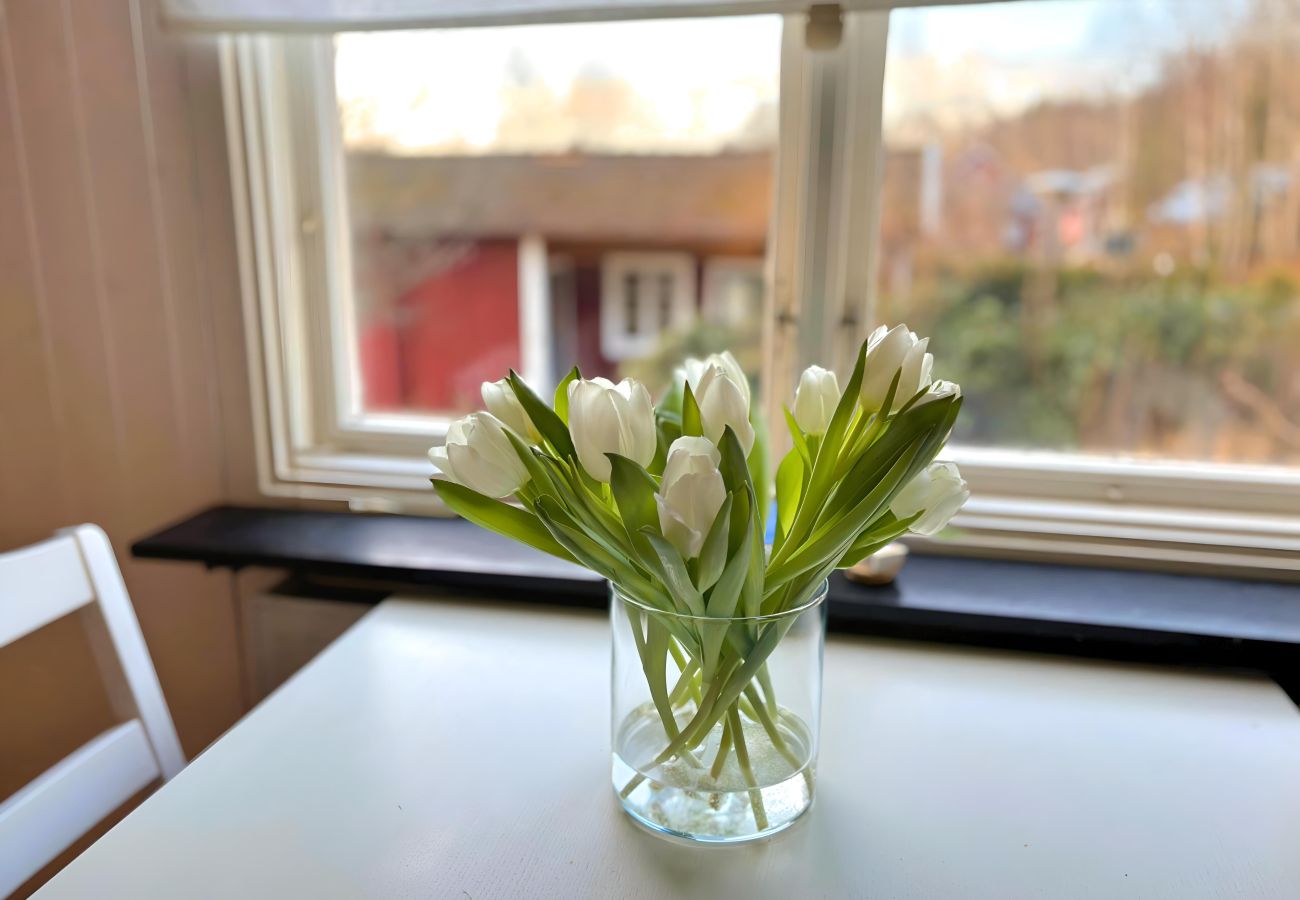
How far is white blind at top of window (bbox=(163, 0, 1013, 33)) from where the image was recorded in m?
1.02

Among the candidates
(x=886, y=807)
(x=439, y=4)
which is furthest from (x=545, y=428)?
(x=439, y=4)

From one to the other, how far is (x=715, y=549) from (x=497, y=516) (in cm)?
18

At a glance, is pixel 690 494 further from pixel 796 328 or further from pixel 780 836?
pixel 796 328

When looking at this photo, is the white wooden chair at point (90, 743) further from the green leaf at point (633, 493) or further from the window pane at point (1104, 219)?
the window pane at point (1104, 219)

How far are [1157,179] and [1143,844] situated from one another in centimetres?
81

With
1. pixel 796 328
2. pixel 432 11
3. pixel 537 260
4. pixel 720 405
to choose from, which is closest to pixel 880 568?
pixel 796 328

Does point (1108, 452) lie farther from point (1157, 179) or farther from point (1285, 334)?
point (1157, 179)

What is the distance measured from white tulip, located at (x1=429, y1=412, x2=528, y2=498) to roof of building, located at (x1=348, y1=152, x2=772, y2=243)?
2.38 ft

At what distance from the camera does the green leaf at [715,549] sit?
588mm

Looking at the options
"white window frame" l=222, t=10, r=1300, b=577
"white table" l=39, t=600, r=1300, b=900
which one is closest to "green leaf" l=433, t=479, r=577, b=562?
"white table" l=39, t=600, r=1300, b=900

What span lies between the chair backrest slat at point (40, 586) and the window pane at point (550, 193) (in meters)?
0.57

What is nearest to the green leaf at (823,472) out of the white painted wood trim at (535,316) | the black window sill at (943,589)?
the black window sill at (943,589)

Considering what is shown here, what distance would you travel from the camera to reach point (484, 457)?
0.64 m

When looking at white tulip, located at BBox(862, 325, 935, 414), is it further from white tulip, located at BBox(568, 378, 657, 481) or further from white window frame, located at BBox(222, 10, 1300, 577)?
white window frame, located at BBox(222, 10, 1300, 577)
